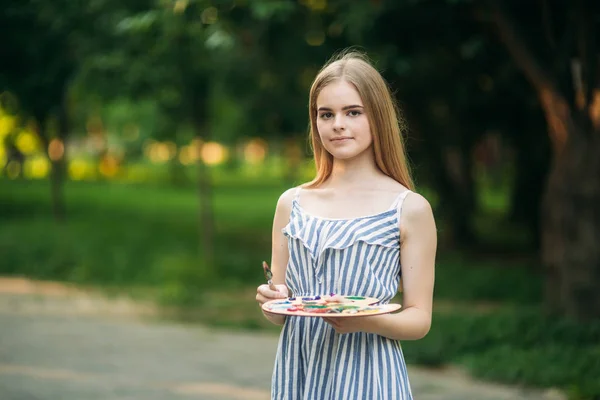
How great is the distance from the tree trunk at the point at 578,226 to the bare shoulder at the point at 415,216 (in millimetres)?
6358

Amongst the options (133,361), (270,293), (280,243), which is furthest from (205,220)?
(270,293)

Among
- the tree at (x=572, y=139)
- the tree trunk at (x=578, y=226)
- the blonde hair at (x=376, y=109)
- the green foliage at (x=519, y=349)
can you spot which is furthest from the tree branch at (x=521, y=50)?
Answer: the blonde hair at (x=376, y=109)

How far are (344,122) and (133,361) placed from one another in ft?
20.2

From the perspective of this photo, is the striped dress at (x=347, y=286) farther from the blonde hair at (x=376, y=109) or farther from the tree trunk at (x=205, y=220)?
the tree trunk at (x=205, y=220)

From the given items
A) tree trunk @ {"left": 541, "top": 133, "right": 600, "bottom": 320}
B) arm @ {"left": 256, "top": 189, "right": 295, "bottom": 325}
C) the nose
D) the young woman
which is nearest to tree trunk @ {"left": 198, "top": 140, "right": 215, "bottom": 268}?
tree trunk @ {"left": 541, "top": 133, "right": 600, "bottom": 320}

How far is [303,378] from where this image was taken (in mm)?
2781

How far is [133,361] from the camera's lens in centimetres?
834

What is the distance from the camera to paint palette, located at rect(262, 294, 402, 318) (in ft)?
7.75

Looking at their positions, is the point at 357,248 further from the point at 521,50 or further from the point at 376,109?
the point at 521,50

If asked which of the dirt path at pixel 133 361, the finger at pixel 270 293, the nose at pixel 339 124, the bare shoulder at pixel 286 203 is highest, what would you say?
the nose at pixel 339 124

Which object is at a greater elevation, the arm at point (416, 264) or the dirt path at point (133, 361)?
the arm at point (416, 264)

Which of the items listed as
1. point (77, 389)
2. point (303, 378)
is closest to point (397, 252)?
point (303, 378)

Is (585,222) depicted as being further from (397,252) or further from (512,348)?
(397,252)

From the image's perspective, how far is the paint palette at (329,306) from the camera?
7.75 feet
